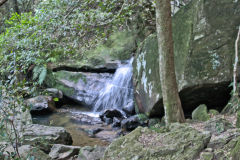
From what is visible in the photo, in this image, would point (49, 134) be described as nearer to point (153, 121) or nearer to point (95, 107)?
point (153, 121)

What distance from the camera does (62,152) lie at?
534cm

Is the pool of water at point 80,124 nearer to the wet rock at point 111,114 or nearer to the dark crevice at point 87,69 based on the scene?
the wet rock at point 111,114

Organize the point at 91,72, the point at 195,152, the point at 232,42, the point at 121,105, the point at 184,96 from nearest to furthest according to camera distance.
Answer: the point at 195,152, the point at 232,42, the point at 184,96, the point at 121,105, the point at 91,72

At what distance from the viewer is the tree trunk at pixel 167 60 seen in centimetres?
512

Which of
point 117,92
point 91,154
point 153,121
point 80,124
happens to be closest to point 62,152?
point 91,154

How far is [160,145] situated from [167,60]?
2129mm

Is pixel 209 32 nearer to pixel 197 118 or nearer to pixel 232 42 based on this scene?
pixel 232 42

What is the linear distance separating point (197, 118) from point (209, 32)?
225cm

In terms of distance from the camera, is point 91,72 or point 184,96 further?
point 91,72

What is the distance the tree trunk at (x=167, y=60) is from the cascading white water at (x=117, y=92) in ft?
15.8

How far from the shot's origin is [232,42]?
630 cm

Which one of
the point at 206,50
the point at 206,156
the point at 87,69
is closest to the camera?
the point at 206,156

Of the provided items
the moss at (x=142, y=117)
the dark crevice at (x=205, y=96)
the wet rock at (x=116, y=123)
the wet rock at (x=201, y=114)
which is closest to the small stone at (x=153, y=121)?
the moss at (x=142, y=117)

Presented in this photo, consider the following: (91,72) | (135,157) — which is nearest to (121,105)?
(91,72)
